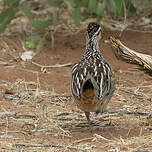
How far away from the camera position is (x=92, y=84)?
246 inches

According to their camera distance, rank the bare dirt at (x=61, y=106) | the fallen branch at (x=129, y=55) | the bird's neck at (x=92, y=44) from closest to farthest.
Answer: the bare dirt at (x=61, y=106)
the fallen branch at (x=129, y=55)
the bird's neck at (x=92, y=44)

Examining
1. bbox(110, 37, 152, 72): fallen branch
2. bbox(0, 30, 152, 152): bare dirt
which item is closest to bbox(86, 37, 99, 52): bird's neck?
bbox(110, 37, 152, 72): fallen branch

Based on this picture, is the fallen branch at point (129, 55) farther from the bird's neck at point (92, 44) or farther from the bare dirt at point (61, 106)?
the bare dirt at point (61, 106)

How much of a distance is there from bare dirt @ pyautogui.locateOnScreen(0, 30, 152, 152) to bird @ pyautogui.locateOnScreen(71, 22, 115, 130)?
1.24 feet

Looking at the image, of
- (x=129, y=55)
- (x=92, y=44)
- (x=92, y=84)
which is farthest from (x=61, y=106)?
(x=92, y=84)

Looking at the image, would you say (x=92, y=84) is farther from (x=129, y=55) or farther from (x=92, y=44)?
(x=92, y=44)

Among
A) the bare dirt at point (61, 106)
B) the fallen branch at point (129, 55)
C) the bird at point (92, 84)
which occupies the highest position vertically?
the fallen branch at point (129, 55)

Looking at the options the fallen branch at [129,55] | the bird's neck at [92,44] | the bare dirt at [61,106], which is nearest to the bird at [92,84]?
the bird's neck at [92,44]

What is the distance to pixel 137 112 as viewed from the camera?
7434 mm

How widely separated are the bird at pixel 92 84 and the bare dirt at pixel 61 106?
376 mm

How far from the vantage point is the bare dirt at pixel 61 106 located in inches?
243

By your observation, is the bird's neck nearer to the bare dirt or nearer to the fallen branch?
the fallen branch

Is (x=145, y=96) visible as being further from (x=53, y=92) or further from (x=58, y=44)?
(x=58, y=44)

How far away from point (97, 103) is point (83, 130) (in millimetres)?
634
